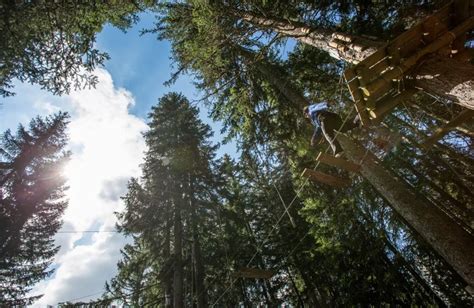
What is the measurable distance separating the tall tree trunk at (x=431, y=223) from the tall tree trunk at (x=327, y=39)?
1.95 m

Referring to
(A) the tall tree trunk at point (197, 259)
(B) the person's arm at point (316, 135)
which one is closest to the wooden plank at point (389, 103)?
(B) the person's arm at point (316, 135)

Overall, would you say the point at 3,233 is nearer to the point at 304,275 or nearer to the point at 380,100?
the point at 304,275

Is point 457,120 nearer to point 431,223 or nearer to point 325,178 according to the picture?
point 431,223

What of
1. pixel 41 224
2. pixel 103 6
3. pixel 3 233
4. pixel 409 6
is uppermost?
pixel 41 224

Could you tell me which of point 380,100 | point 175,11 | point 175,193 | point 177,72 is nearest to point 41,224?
point 175,193

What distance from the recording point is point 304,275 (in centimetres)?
1370

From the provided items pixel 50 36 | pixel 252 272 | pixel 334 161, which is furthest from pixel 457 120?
pixel 50 36

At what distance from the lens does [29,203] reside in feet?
53.6

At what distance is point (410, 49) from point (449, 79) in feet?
2.20

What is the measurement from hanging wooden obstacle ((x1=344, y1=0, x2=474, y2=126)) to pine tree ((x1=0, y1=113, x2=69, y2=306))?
18.3 m

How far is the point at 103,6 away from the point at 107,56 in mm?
1328

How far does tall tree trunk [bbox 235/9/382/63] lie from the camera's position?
16.6ft

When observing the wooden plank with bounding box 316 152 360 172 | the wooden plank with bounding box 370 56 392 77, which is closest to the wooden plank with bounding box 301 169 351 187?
the wooden plank with bounding box 316 152 360 172

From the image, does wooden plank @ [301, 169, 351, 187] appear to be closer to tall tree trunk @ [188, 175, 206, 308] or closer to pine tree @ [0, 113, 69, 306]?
tall tree trunk @ [188, 175, 206, 308]
